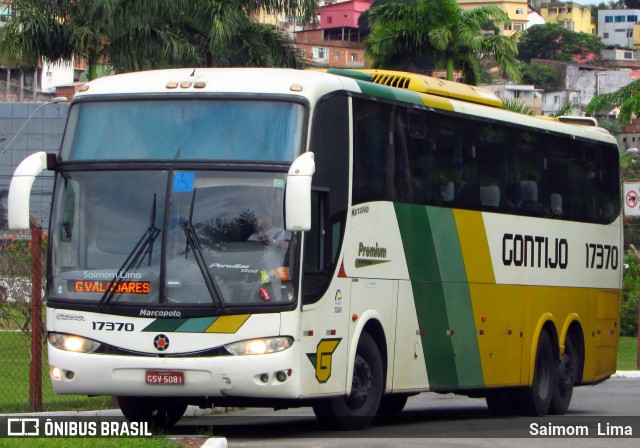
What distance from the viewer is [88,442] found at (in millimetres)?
10797

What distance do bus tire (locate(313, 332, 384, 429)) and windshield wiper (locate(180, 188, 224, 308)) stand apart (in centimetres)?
169

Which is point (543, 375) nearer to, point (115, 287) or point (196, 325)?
point (196, 325)

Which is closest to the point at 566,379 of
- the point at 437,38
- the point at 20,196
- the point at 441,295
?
the point at 441,295

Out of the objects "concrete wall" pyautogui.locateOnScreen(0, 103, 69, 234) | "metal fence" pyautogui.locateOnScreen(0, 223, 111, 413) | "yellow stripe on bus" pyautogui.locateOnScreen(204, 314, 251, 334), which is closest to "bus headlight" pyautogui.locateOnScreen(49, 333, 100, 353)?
"yellow stripe on bus" pyautogui.locateOnScreen(204, 314, 251, 334)

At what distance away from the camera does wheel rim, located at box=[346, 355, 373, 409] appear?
1356 centimetres

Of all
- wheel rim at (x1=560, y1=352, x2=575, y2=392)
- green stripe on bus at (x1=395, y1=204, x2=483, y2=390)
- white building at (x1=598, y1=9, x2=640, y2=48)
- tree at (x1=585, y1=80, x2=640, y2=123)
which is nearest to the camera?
green stripe on bus at (x1=395, y1=204, x2=483, y2=390)

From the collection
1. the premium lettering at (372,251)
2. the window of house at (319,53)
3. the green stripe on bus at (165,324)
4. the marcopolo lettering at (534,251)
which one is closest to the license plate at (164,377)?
the green stripe on bus at (165,324)

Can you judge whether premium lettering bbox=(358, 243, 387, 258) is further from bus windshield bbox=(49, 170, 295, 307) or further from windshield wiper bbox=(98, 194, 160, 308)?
windshield wiper bbox=(98, 194, 160, 308)

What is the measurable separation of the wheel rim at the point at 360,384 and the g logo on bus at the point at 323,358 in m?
0.64

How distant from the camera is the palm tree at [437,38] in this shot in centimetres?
4266

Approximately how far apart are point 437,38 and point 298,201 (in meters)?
31.2

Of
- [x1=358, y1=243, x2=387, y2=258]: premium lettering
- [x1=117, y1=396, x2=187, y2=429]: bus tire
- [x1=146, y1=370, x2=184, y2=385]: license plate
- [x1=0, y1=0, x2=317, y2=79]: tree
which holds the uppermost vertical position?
[x1=0, y1=0, x2=317, y2=79]: tree

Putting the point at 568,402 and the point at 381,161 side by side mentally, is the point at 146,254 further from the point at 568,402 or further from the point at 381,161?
the point at 568,402

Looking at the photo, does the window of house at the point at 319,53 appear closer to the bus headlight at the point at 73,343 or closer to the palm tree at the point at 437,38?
the palm tree at the point at 437,38
